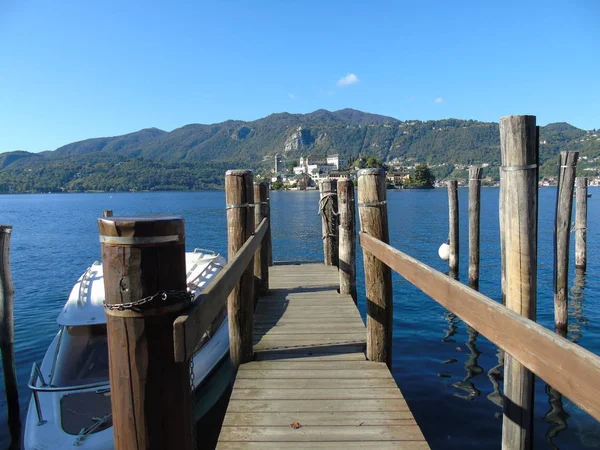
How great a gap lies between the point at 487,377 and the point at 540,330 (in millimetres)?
7485

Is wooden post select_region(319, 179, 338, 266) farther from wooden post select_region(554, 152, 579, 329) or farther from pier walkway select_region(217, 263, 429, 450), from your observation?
wooden post select_region(554, 152, 579, 329)

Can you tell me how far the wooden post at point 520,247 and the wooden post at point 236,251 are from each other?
2.52 m

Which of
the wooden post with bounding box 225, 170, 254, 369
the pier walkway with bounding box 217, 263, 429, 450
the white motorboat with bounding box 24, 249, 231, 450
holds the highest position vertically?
the wooden post with bounding box 225, 170, 254, 369

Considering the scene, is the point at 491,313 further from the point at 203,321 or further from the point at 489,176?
the point at 489,176

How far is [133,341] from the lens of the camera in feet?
5.51

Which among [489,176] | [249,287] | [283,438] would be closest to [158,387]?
[283,438]

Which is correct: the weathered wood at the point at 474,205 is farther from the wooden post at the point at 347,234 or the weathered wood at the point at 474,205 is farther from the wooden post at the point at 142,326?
the wooden post at the point at 142,326

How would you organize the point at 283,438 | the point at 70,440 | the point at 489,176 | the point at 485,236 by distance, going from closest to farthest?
the point at 283,438 → the point at 70,440 → the point at 485,236 → the point at 489,176

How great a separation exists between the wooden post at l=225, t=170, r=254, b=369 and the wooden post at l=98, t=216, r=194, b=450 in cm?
288

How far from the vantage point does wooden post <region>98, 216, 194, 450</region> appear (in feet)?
5.49

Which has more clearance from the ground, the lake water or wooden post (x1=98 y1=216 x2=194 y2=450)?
wooden post (x1=98 y1=216 x2=194 y2=450)

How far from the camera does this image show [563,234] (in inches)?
393

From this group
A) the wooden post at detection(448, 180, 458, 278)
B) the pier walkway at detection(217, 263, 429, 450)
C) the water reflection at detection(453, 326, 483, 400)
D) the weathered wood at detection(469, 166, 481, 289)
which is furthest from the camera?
the wooden post at detection(448, 180, 458, 278)

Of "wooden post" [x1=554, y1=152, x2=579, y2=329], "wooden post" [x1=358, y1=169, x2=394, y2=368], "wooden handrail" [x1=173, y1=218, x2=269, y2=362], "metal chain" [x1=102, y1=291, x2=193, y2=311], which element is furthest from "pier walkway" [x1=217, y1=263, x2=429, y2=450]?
"wooden post" [x1=554, y1=152, x2=579, y2=329]
